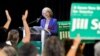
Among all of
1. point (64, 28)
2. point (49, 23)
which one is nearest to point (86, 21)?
point (64, 28)

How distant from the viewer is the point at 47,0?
987cm

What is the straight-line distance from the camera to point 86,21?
27.5ft

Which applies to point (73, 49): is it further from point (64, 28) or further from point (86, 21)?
point (64, 28)

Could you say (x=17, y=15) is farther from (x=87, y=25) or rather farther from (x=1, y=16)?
(x=87, y=25)

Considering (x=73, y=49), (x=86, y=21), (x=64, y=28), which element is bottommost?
(x=64, y=28)

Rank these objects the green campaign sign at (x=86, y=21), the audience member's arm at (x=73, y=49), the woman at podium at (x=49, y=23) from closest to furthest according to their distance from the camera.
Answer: the audience member's arm at (x=73, y=49) < the woman at podium at (x=49, y=23) < the green campaign sign at (x=86, y=21)

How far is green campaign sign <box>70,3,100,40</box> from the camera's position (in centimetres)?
830

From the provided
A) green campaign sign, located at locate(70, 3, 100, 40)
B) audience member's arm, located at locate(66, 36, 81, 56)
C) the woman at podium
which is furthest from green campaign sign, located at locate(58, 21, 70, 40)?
audience member's arm, located at locate(66, 36, 81, 56)

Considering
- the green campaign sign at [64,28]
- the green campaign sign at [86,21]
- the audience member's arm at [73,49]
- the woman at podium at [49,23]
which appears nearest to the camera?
the audience member's arm at [73,49]

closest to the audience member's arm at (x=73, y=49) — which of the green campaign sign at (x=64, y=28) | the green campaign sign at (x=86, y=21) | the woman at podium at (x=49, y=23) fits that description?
the woman at podium at (x=49, y=23)

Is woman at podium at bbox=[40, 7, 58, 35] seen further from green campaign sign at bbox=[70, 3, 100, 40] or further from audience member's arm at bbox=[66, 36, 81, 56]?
audience member's arm at bbox=[66, 36, 81, 56]

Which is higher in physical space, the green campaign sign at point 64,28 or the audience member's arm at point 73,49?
the audience member's arm at point 73,49

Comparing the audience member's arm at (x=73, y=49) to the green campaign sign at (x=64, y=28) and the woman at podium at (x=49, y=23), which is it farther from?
the green campaign sign at (x=64, y=28)

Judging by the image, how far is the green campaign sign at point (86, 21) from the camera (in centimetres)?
830
